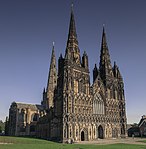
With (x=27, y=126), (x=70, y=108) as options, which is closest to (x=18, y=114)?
(x=27, y=126)

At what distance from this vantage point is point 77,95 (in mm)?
56156

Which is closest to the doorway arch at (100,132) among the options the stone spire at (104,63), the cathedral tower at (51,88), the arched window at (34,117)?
the stone spire at (104,63)

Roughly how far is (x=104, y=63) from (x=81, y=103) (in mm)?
22132

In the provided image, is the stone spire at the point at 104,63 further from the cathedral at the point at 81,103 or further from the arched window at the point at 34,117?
the arched window at the point at 34,117

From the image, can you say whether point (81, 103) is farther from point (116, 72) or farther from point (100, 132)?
point (116, 72)

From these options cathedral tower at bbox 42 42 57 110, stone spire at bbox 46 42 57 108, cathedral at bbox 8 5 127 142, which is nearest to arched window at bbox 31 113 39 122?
cathedral at bbox 8 5 127 142

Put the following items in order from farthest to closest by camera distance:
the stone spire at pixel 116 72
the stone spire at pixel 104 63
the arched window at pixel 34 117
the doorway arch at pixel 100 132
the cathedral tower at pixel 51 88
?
the cathedral tower at pixel 51 88
the arched window at pixel 34 117
the stone spire at pixel 116 72
the stone spire at pixel 104 63
the doorway arch at pixel 100 132

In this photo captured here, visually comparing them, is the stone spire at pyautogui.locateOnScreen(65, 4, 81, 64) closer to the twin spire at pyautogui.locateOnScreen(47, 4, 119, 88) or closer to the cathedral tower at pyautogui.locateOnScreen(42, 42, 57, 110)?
the twin spire at pyautogui.locateOnScreen(47, 4, 119, 88)

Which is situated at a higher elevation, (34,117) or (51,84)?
(51,84)

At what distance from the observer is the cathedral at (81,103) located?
5319cm

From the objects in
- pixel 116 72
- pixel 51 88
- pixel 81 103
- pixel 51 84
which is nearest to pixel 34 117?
pixel 51 88

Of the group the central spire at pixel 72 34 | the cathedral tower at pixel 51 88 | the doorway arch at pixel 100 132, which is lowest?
the doorway arch at pixel 100 132

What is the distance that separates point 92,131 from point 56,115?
11.7 m

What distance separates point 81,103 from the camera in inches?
2217
